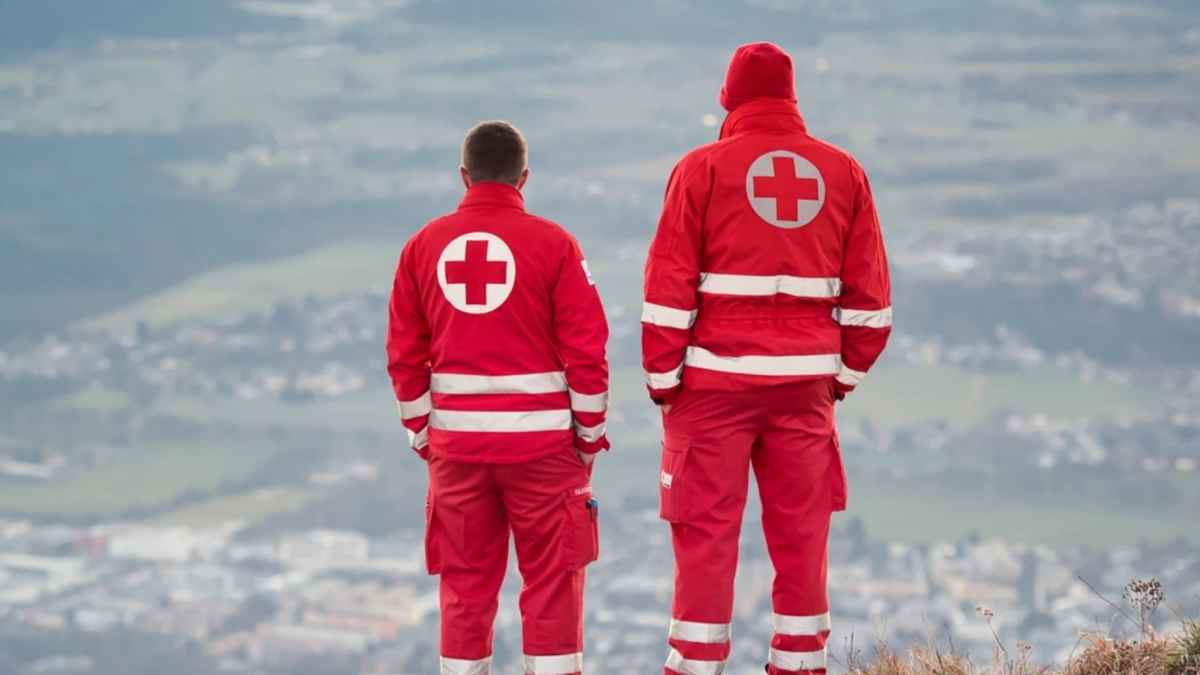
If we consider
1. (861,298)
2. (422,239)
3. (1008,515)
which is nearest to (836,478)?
(861,298)

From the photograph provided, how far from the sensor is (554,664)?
5.25m

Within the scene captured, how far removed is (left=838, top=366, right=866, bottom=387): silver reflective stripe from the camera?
5.30 metres

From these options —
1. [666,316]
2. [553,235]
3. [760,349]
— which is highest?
[553,235]

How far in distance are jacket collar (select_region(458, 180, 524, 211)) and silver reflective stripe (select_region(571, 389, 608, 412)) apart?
Answer: 26.1 inches

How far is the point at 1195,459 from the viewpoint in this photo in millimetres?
95875

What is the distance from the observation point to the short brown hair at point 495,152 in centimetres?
527

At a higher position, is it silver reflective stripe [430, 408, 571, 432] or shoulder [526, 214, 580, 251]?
shoulder [526, 214, 580, 251]

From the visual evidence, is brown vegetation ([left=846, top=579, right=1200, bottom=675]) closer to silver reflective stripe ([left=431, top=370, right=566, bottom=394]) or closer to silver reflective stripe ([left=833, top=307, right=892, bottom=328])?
silver reflective stripe ([left=833, top=307, right=892, bottom=328])

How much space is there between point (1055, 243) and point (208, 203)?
10487 cm

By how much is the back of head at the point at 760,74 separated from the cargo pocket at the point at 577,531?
1470mm

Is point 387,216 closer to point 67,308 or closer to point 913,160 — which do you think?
point 67,308

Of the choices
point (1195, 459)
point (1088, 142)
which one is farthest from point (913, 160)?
point (1195, 459)

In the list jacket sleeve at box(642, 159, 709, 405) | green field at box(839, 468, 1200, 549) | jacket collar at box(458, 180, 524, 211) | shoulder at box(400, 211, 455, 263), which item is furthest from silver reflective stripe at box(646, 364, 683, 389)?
green field at box(839, 468, 1200, 549)

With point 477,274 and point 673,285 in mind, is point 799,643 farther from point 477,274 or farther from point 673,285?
point 477,274
